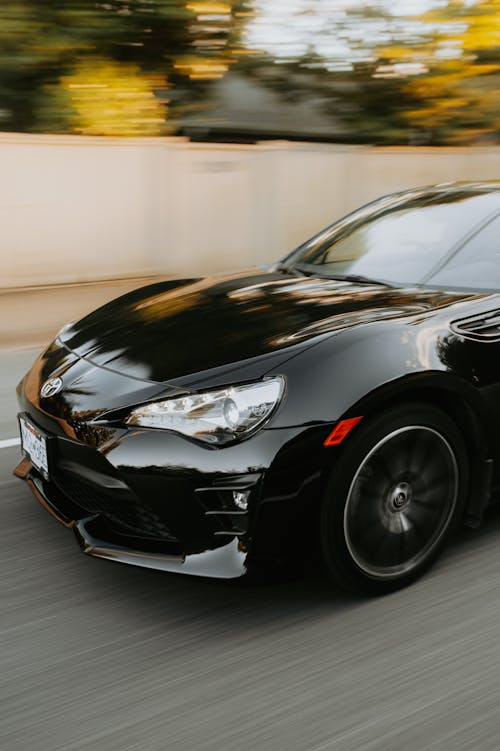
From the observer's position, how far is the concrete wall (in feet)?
29.4

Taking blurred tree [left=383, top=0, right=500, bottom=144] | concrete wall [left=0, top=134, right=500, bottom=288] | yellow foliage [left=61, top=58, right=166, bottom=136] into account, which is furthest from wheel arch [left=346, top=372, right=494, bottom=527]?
blurred tree [left=383, top=0, right=500, bottom=144]

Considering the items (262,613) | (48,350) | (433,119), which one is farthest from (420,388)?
(433,119)

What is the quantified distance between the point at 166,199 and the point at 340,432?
780 centimetres

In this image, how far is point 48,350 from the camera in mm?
3635

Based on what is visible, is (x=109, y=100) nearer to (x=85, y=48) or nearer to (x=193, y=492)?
(x=85, y=48)

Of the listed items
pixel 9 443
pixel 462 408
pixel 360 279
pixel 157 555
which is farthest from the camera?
pixel 9 443

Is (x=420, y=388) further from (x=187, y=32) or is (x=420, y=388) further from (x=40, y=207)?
(x=187, y=32)

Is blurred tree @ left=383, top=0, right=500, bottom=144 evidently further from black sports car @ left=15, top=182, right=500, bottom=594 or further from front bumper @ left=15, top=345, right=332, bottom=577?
front bumper @ left=15, top=345, right=332, bottom=577

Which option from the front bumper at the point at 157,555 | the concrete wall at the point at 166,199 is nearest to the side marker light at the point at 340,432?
the front bumper at the point at 157,555

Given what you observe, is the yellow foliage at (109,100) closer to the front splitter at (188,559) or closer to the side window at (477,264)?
the side window at (477,264)

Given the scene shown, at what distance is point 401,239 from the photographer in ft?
12.4

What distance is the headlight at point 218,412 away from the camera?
8.61 ft

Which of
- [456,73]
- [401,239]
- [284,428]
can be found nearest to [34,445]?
[284,428]

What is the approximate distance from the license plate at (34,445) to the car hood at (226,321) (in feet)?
1.10
